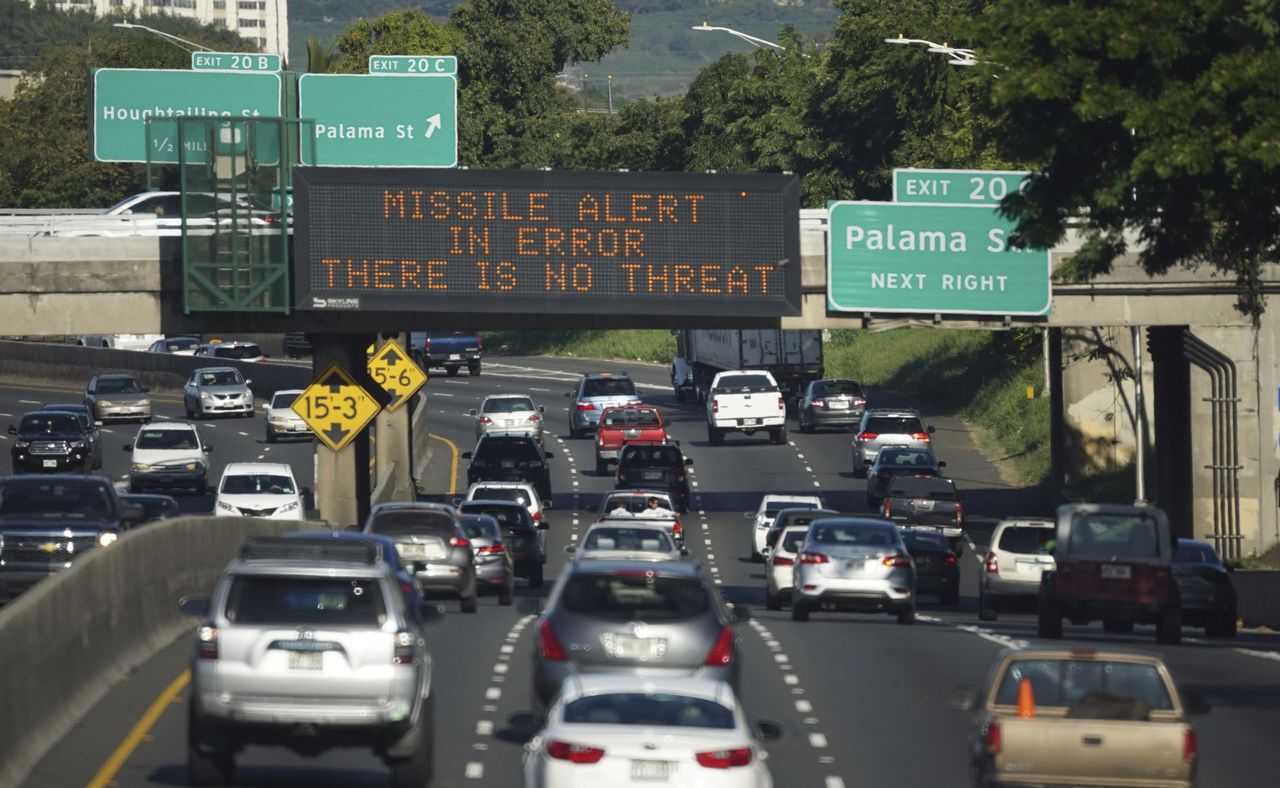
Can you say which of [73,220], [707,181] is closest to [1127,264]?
[707,181]

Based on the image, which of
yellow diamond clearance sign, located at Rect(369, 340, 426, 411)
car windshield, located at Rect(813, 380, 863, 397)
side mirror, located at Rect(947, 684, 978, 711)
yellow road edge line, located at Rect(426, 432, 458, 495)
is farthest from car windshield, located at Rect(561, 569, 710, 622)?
car windshield, located at Rect(813, 380, 863, 397)

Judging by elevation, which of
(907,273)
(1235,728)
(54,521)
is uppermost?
(907,273)

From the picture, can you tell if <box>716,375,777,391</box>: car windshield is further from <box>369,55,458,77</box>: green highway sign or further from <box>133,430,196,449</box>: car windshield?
<box>133,430,196,449</box>: car windshield

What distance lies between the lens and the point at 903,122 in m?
79.2

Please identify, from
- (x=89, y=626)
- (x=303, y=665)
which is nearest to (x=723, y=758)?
(x=303, y=665)

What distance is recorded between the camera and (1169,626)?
2703 centimetres

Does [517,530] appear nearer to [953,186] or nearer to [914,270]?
[914,270]

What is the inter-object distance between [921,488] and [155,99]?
59.5 feet

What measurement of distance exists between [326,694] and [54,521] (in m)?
12.9

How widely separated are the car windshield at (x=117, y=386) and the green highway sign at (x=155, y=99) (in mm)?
24199

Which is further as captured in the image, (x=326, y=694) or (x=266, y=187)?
(x=266, y=187)

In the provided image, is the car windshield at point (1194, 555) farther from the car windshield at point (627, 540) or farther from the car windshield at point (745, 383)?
the car windshield at point (745, 383)

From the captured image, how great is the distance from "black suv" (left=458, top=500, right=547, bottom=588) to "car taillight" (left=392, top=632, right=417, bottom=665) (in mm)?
20188

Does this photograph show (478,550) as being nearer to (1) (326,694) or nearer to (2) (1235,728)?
(2) (1235,728)
